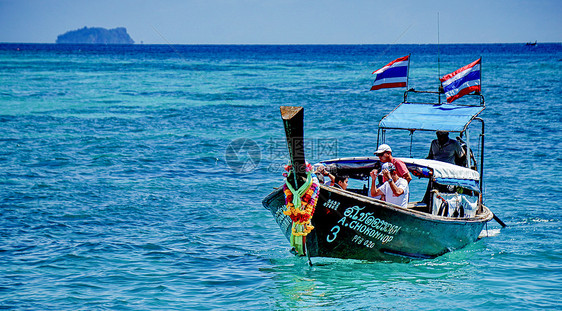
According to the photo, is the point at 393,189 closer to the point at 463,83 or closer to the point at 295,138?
the point at 295,138

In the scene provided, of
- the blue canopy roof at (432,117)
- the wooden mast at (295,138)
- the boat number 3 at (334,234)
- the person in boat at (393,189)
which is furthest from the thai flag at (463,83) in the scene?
the wooden mast at (295,138)

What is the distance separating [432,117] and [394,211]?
8.73 feet

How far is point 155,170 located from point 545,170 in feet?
36.9

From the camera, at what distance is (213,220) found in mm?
12539

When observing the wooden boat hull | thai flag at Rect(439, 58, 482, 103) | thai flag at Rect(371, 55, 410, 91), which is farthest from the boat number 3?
thai flag at Rect(439, 58, 482, 103)

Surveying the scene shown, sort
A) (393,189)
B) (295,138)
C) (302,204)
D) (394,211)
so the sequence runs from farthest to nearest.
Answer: (393,189), (394,211), (302,204), (295,138)

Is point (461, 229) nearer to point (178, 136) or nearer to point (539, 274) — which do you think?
point (539, 274)

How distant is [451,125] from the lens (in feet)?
32.7

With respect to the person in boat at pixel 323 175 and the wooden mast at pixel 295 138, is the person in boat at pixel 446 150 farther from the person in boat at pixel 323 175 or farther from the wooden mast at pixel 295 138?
the wooden mast at pixel 295 138

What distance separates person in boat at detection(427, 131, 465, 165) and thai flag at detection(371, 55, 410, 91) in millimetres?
1264

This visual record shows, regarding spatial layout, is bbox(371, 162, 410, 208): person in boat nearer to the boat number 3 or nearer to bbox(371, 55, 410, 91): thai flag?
the boat number 3

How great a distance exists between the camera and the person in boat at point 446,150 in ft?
35.4

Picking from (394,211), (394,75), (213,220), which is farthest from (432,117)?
(213,220)

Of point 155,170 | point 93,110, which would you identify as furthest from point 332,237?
point 93,110
